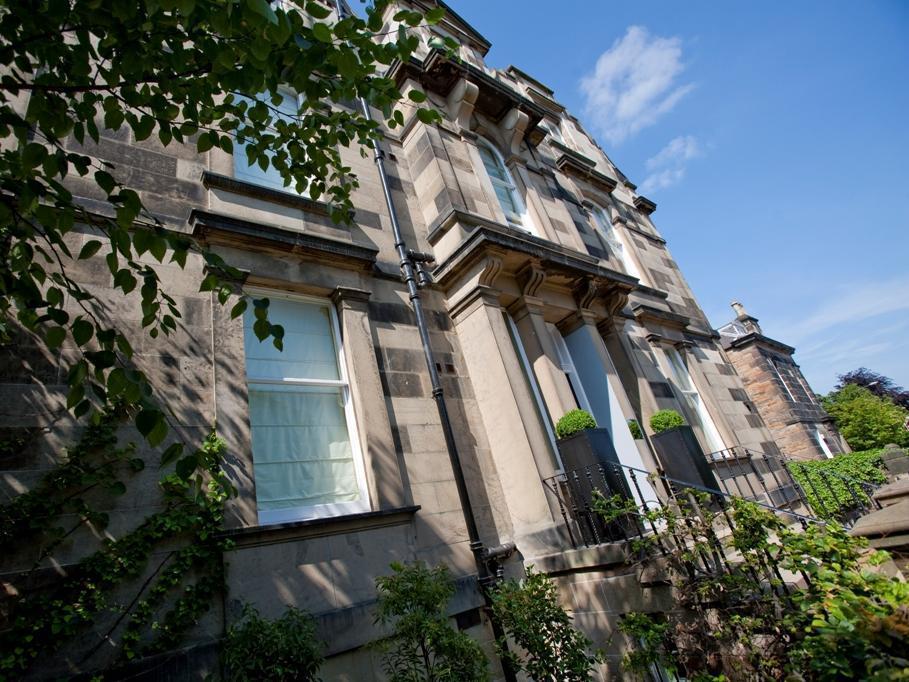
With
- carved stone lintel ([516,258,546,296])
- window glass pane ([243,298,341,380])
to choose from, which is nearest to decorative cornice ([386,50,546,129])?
carved stone lintel ([516,258,546,296])

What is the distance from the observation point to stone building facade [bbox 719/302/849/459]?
2186cm

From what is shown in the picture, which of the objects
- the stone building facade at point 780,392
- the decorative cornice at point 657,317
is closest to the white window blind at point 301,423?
the decorative cornice at point 657,317

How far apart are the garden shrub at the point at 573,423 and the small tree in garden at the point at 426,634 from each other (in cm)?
254

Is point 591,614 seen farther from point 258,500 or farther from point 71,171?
point 71,171

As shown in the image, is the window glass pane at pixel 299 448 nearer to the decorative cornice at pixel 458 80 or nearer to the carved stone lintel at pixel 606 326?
the carved stone lintel at pixel 606 326

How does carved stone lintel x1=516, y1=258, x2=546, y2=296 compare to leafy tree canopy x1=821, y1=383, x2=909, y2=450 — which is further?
leafy tree canopy x1=821, y1=383, x2=909, y2=450

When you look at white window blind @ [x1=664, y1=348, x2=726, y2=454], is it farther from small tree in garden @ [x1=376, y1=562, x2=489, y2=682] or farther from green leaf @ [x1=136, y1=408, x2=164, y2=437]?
green leaf @ [x1=136, y1=408, x2=164, y2=437]

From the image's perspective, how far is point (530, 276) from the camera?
7117 millimetres

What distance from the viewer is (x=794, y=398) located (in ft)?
76.9

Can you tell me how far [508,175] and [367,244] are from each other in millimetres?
4589

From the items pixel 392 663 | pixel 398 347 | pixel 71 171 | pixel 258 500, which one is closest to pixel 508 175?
pixel 398 347

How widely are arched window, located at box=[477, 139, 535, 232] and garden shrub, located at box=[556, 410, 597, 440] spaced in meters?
4.46

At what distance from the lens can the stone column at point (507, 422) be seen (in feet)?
17.9

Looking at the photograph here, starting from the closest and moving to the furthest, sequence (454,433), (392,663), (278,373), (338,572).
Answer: (392,663), (338,572), (278,373), (454,433)
